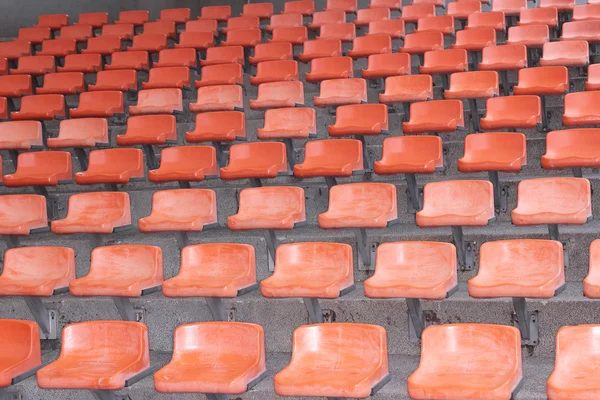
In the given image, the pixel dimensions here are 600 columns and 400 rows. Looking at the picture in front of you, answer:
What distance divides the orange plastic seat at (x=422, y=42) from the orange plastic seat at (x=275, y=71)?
0.66 metres

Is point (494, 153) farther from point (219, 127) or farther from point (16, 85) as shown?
point (16, 85)

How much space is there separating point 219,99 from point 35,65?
1.69 meters

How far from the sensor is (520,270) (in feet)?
10.3

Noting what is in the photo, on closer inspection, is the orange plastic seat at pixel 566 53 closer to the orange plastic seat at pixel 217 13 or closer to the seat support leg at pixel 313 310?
the seat support leg at pixel 313 310

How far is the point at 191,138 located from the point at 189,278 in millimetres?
1263

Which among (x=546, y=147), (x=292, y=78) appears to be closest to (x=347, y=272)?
(x=546, y=147)

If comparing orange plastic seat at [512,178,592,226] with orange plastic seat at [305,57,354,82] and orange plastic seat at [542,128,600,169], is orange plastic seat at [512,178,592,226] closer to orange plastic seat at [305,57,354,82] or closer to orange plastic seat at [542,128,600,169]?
orange plastic seat at [542,128,600,169]

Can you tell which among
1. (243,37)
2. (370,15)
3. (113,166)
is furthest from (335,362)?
(370,15)

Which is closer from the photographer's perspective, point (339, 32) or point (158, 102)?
point (158, 102)

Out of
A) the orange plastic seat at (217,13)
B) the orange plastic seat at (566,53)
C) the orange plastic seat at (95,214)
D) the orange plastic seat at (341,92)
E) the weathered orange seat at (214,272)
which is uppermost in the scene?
the orange plastic seat at (217,13)

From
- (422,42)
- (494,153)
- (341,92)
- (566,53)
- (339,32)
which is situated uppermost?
(339,32)

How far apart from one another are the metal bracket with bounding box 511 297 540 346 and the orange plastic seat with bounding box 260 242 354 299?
59cm

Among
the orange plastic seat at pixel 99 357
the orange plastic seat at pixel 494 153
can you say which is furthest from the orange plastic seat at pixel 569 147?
the orange plastic seat at pixel 99 357

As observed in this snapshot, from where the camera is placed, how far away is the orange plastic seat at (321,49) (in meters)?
5.70
